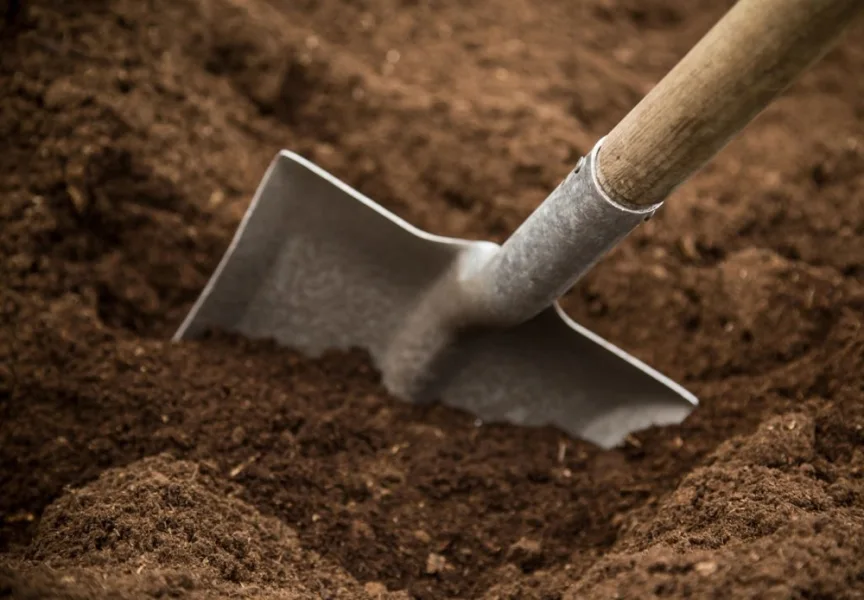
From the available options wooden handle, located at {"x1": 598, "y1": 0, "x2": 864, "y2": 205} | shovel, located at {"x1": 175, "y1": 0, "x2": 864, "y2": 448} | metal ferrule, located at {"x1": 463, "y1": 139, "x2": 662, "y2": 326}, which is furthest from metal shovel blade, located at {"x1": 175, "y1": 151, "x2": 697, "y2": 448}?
wooden handle, located at {"x1": 598, "y1": 0, "x2": 864, "y2": 205}

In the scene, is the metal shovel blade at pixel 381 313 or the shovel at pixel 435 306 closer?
the shovel at pixel 435 306

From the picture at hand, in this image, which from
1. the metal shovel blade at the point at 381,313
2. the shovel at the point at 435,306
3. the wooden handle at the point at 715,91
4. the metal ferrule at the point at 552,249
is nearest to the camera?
the wooden handle at the point at 715,91

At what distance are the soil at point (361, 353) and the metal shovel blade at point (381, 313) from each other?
0.26 ft

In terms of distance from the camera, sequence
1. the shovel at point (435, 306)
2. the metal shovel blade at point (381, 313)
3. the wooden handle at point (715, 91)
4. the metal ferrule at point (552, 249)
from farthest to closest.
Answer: the metal shovel blade at point (381, 313)
the shovel at point (435, 306)
the metal ferrule at point (552, 249)
the wooden handle at point (715, 91)

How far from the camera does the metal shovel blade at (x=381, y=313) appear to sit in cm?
219

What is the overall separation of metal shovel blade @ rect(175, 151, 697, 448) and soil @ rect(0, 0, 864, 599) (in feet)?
0.26

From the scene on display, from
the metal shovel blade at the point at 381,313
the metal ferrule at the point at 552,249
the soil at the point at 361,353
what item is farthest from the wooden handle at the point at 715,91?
the soil at the point at 361,353

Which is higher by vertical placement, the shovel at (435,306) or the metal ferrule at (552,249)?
the metal ferrule at (552,249)

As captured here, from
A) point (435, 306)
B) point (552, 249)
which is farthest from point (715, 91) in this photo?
point (435, 306)

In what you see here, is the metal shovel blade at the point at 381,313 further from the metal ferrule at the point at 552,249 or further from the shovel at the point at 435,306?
the metal ferrule at the point at 552,249

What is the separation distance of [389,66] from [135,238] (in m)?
1.27

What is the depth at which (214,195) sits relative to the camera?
2.57m

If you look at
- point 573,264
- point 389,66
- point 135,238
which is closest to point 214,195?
point 135,238

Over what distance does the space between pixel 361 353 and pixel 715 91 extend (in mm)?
1276
